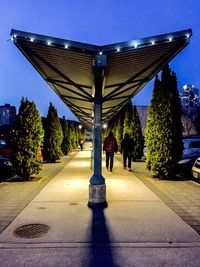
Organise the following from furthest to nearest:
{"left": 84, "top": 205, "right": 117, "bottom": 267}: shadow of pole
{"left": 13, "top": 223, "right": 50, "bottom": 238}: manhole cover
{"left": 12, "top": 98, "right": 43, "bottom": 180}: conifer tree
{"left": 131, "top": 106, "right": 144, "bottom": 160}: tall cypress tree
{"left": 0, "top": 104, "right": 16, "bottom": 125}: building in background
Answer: {"left": 0, "top": 104, "right": 16, "bottom": 125}: building in background → {"left": 131, "top": 106, "right": 144, "bottom": 160}: tall cypress tree → {"left": 12, "top": 98, "right": 43, "bottom": 180}: conifer tree → {"left": 13, "top": 223, "right": 50, "bottom": 238}: manhole cover → {"left": 84, "top": 205, "right": 117, "bottom": 267}: shadow of pole

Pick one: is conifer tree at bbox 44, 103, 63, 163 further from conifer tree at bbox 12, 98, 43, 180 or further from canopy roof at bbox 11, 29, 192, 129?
canopy roof at bbox 11, 29, 192, 129

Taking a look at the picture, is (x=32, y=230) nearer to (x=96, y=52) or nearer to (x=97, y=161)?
(x=97, y=161)

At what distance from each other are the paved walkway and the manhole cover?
56mm

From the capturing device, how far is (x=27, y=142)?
12.4 metres

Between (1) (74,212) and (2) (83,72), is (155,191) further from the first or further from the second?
(2) (83,72)

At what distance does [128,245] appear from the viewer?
17.2 feet

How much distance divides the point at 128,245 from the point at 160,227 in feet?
4.10

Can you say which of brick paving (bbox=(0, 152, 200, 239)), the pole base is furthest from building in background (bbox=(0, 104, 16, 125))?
the pole base

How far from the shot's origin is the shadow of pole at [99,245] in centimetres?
452

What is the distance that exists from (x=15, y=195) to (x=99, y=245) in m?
4.98

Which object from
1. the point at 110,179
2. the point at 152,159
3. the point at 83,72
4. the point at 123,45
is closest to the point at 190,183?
the point at 152,159

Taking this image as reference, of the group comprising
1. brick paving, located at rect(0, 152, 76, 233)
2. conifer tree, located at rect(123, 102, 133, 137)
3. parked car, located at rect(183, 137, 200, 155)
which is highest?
conifer tree, located at rect(123, 102, 133, 137)

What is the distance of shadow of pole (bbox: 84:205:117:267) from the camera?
4.52 meters

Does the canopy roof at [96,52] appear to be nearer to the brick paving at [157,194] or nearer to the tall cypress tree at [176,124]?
the tall cypress tree at [176,124]
